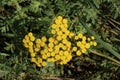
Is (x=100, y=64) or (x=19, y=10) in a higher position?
(x=19, y=10)

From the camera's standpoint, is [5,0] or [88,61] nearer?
[5,0]

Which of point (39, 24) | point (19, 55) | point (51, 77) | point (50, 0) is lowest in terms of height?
point (51, 77)

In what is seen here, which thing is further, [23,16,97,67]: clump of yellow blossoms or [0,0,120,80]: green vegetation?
[0,0,120,80]: green vegetation

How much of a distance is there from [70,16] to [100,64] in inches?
27.2

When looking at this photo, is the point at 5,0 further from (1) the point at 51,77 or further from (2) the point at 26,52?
(1) the point at 51,77

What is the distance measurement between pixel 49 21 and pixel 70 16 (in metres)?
0.30

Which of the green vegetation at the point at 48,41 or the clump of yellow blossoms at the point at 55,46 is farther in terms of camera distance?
the green vegetation at the point at 48,41

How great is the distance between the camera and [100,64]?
411 cm

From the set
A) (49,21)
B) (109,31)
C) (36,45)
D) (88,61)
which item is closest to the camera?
(36,45)

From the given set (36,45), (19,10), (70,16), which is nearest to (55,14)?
(70,16)

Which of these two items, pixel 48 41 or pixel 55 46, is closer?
pixel 55 46

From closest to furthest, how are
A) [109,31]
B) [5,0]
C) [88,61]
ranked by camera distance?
1. [5,0]
2. [88,61]
3. [109,31]

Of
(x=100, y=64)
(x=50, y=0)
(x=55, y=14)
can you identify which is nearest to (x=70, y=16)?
(x=55, y=14)

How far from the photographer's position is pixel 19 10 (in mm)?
3926
